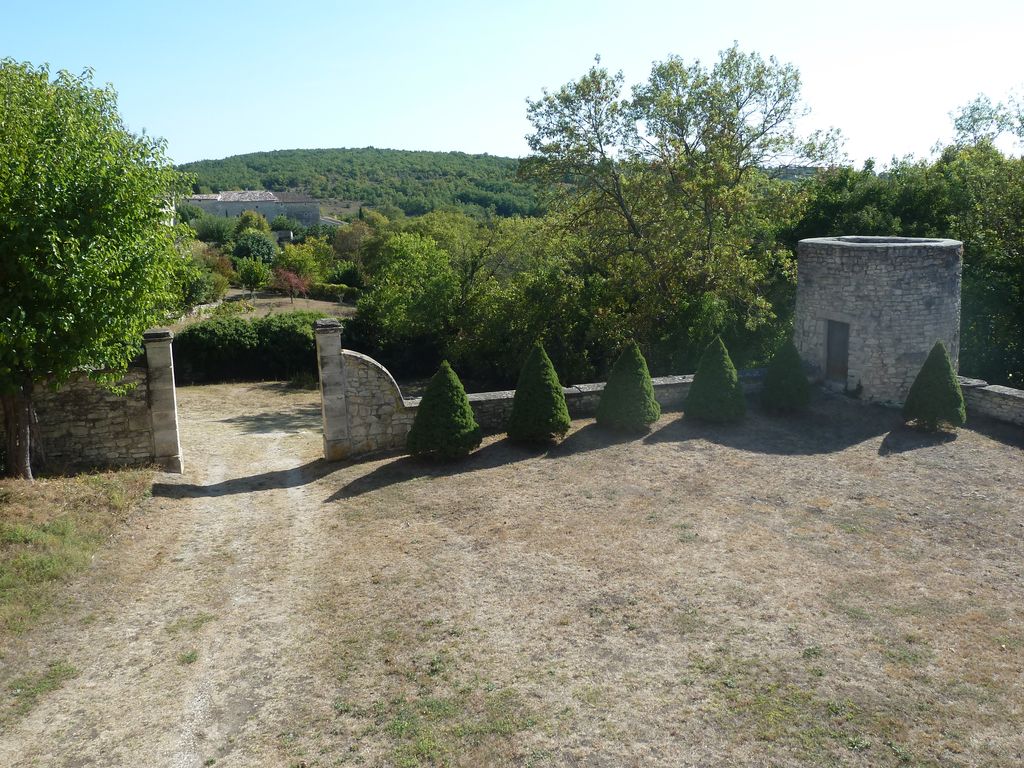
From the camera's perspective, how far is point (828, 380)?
18.2m

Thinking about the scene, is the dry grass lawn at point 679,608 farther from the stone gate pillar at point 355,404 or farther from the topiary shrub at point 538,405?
the stone gate pillar at point 355,404

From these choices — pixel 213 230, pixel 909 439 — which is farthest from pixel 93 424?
pixel 213 230

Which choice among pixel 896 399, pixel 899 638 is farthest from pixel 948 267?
pixel 899 638

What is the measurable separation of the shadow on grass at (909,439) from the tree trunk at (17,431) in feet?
47.1

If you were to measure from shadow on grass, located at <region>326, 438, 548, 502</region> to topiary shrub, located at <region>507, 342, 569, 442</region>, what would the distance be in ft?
1.02

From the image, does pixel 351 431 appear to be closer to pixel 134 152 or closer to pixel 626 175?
pixel 134 152

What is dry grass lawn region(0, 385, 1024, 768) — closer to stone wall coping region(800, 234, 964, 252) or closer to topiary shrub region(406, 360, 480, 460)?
topiary shrub region(406, 360, 480, 460)

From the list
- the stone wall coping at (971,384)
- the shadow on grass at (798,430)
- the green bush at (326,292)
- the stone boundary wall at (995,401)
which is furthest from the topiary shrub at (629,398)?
the green bush at (326,292)

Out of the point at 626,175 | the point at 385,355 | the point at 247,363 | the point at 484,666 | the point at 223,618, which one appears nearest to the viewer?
the point at 484,666

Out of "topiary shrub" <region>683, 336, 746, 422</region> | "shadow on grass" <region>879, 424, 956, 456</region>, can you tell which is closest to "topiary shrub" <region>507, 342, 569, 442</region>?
"topiary shrub" <region>683, 336, 746, 422</region>

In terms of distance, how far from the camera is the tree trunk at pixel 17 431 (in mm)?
12547

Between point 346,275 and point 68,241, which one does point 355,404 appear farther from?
point 346,275

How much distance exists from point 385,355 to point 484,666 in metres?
22.7

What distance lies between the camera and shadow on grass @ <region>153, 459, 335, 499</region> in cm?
1365
